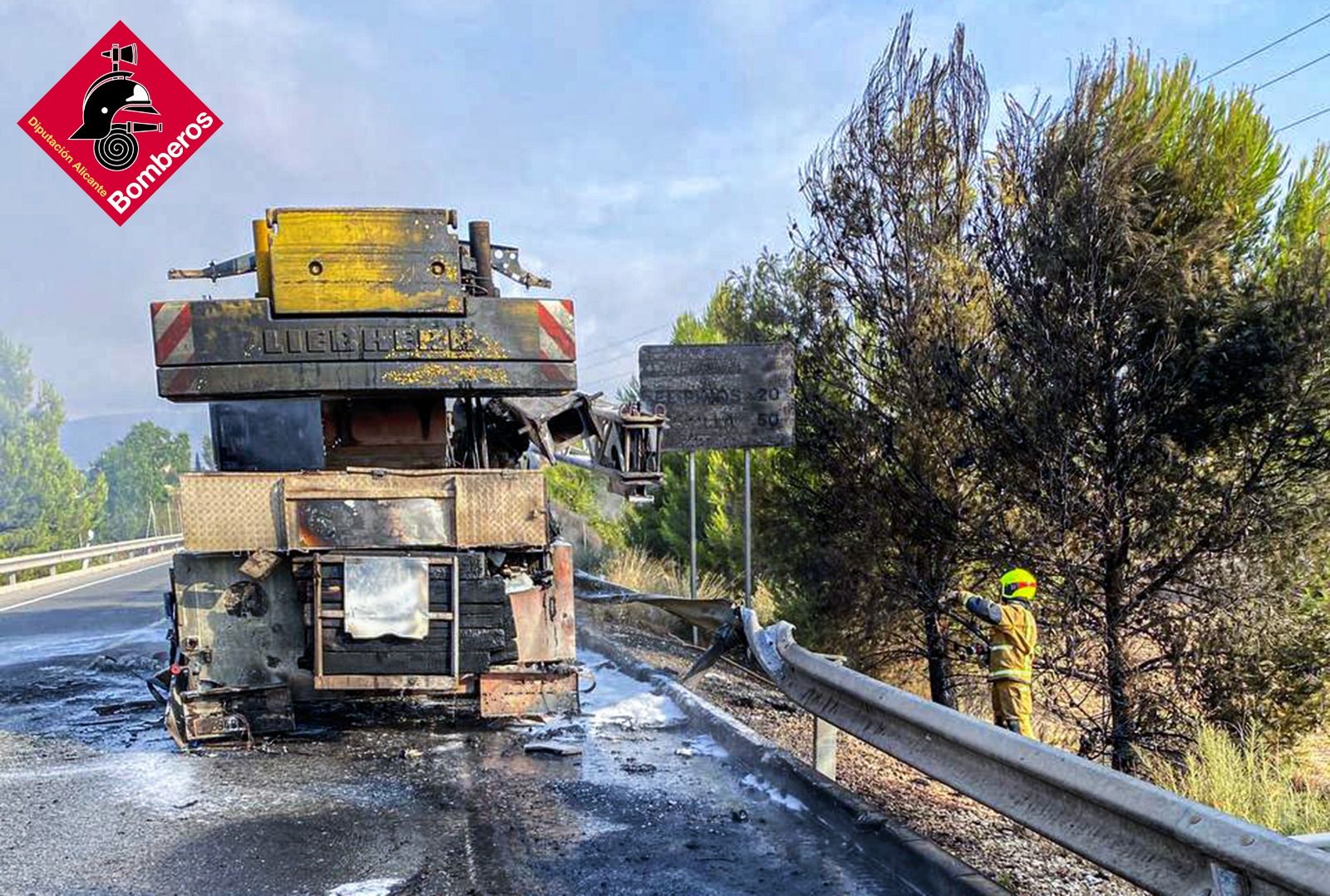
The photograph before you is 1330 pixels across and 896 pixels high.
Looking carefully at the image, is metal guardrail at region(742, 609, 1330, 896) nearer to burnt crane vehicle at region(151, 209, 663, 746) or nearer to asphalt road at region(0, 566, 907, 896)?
asphalt road at region(0, 566, 907, 896)

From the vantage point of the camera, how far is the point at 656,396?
9.30 meters

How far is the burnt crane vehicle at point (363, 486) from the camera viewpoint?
582 centimetres

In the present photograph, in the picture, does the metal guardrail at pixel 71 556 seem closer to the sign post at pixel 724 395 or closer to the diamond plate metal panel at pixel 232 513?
the sign post at pixel 724 395

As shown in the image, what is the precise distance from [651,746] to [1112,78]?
6.41 metres

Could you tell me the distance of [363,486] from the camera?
5.93 m

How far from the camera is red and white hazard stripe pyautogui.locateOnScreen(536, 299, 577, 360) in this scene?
21.7 feet

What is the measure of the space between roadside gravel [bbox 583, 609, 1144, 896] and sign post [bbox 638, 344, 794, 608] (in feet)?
5.32

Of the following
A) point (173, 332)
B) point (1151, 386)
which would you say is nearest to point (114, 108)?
point (173, 332)

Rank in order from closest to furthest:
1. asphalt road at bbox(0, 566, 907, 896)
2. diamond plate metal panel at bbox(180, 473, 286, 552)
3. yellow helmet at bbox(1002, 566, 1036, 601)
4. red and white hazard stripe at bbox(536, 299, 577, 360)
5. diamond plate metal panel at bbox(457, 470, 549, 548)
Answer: asphalt road at bbox(0, 566, 907, 896) < yellow helmet at bbox(1002, 566, 1036, 601) < diamond plate metal panel at bbox(180, 473, 286, 552) < diamond plate metal panel at bbox(457, 470, 549, 548) < red and white hazard stripe at bbox(536, 299, 577, 360)

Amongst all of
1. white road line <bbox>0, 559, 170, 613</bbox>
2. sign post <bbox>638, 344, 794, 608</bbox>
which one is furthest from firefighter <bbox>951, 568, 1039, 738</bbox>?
white road line <bbox>0, 559, 170, 613</bbox>

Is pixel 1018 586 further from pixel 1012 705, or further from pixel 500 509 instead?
pixel 500 509

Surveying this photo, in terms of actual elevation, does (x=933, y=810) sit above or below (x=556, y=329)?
below

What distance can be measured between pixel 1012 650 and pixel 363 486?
12.5ft

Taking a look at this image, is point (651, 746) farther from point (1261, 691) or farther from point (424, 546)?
point (1261, 691)
